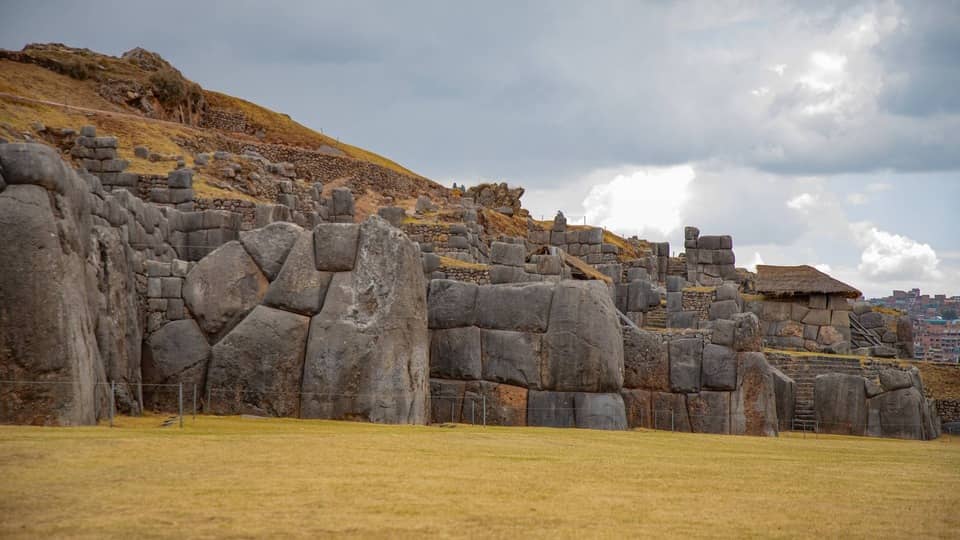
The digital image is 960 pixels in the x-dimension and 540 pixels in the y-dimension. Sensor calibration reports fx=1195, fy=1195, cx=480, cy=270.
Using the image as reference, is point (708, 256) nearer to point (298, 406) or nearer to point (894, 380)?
point (894, 380)

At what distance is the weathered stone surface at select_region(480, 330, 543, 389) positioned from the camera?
24.6 metres

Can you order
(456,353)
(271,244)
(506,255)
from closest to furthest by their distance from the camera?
1. (271,244)
2. (456,353)
3. (506,255)

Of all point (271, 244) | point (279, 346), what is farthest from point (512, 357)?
point (271, 244)

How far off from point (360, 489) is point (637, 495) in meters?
2.79

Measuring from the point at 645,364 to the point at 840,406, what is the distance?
9894mm

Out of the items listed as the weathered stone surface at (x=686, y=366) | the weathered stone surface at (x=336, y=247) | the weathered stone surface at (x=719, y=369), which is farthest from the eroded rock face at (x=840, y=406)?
the weathered stone surface at (x=336, y=247)

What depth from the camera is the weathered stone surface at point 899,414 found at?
3325cm

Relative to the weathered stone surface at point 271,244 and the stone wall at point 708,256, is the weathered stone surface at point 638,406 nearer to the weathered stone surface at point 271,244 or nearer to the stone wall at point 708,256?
the weathered stone surface at point 271,244

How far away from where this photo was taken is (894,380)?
111ft

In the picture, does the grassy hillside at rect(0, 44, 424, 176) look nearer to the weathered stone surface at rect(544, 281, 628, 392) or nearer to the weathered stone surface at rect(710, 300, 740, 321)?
the weathered stone surface at rect(710, 300, 740, 321)

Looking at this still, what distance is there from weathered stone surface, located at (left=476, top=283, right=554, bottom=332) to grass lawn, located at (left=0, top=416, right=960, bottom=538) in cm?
808

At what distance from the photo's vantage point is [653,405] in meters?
26.2

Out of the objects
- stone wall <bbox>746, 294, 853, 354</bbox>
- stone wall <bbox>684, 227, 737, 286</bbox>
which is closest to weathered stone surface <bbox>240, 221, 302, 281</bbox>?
stone wall <bbox>746, 294, 853, 354</bbox>

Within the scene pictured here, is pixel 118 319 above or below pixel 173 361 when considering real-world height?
above
